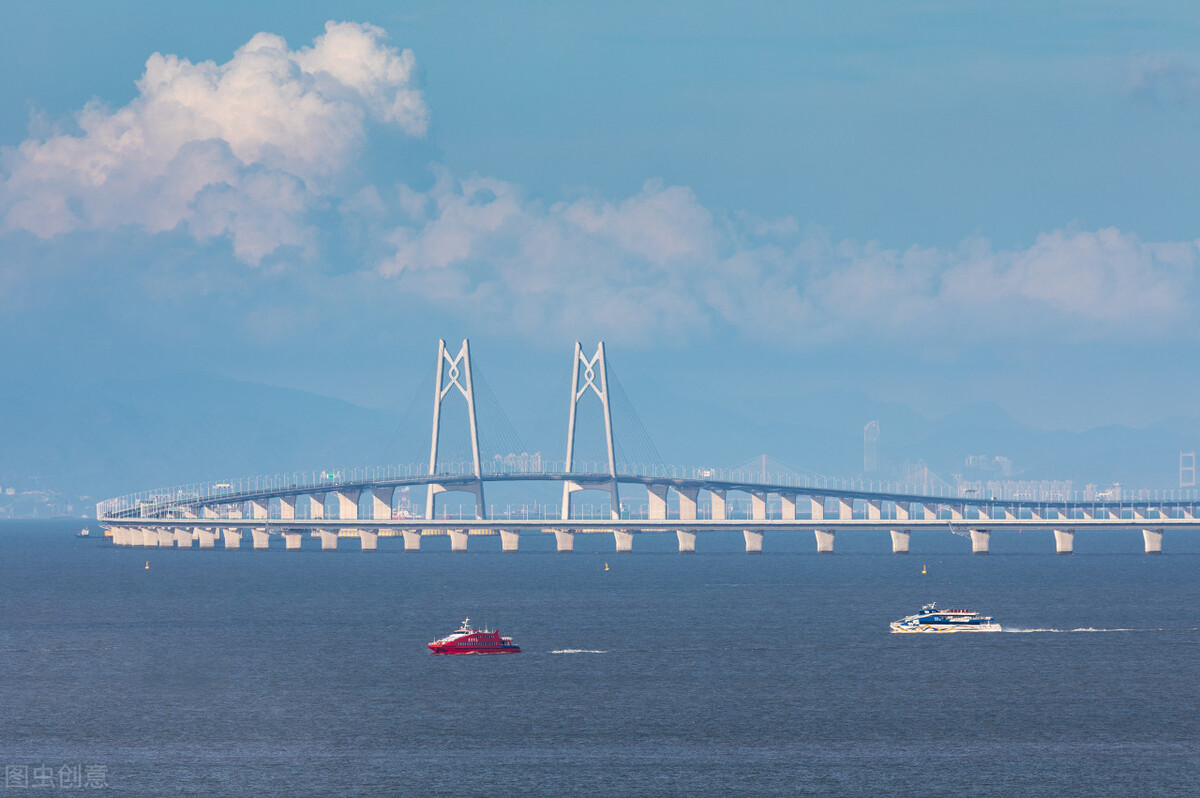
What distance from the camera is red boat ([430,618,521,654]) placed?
272 feet

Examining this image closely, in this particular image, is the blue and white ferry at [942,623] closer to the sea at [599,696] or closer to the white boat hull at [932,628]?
the white boat hull at [932,628]

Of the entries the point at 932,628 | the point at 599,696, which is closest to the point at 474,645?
the point at 599,696

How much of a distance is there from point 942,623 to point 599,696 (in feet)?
108

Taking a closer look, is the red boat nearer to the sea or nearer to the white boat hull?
the sea

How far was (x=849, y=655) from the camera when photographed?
268 ft

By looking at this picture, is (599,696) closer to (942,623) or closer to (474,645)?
(474,645)

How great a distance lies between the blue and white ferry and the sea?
1.53 meters

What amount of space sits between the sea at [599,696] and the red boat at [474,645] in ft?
3.62

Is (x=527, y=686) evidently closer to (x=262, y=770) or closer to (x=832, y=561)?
(x=262, y=770)

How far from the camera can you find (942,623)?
94.9 metres

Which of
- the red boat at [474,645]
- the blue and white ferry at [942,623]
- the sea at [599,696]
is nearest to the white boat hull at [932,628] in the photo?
the blue and white ferry at [942,623]

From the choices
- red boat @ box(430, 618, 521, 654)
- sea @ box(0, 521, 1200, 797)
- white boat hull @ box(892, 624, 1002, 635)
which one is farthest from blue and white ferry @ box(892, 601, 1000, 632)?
red boat @ box(430, 618, 521, 654)

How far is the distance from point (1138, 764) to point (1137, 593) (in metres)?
74.1

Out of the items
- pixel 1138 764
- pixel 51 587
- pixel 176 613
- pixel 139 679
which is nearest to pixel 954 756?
pixel 1138 764
